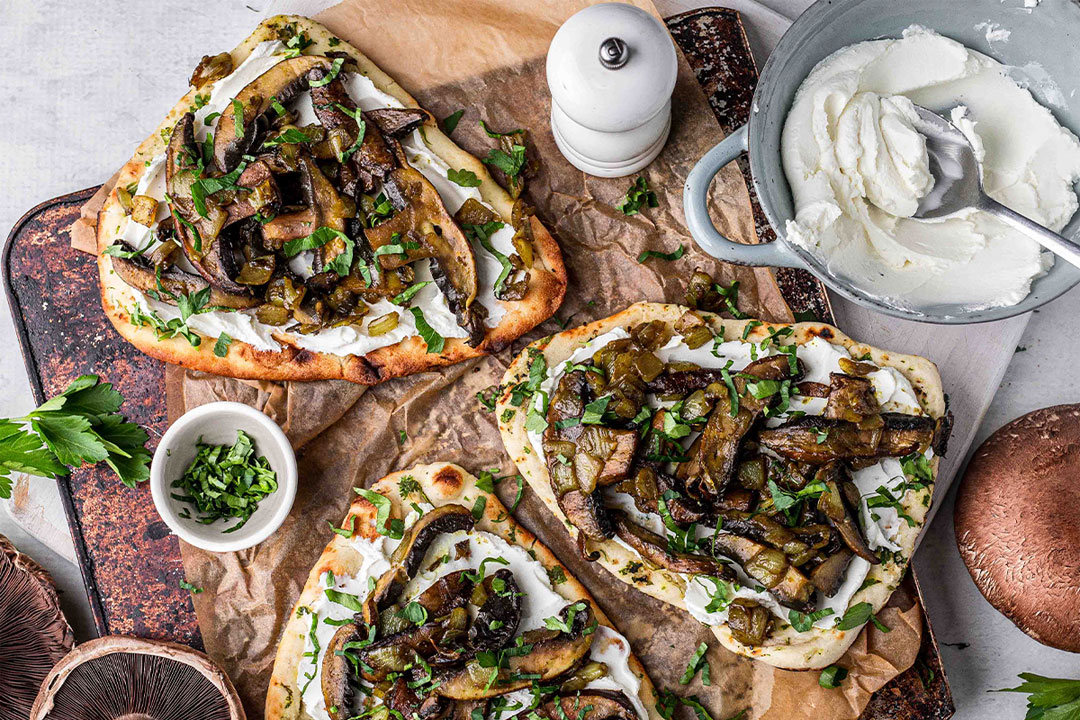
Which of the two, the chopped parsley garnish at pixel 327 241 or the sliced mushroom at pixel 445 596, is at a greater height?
the chopped parsley garnish at pixel 327 241

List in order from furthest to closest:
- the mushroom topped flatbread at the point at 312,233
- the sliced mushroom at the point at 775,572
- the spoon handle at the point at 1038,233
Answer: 1. the mushroom topped flatbread at the point at 312,233
2. the sliced mushroom at the point at 775,572
3. the spoon handle at the point at 1038,233

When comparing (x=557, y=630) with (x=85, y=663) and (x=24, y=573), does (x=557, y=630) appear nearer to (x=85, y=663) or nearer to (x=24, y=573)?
(x=85, y=663)

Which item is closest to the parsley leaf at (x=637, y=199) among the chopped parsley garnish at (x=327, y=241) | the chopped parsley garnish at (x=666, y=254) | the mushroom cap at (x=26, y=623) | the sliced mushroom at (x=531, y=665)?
the chopped parsley garnish at (x=666, y=254)

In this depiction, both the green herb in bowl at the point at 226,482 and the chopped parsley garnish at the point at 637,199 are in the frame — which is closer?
the green herb in bowl at the point at 226,482

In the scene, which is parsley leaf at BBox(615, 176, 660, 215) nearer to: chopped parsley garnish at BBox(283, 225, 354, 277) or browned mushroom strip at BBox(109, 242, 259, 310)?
chopped parsley garnish at BBox(283, 225, 354, 277)

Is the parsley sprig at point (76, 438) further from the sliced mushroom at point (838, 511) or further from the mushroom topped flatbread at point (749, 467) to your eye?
the sliced mushroom at point (838, 511)

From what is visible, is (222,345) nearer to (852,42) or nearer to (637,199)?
(637,199)
